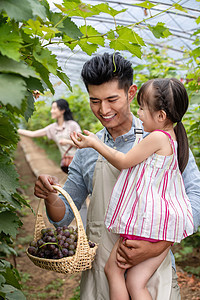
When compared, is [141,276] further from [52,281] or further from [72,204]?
[52,281]

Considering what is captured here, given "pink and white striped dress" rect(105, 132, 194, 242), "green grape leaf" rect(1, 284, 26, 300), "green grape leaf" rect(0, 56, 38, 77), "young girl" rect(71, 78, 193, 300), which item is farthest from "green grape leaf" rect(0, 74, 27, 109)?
"pink and white striped dress" rect(105, 132, 194, 242)

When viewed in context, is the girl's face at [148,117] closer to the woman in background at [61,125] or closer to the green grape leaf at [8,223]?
the green grape leaf at [8,223]

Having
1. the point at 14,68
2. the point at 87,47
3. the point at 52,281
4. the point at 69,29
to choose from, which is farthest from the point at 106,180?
the point at 52,281

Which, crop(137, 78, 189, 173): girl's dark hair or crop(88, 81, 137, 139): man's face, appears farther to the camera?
crop(88, 81, 137, 139): man's face

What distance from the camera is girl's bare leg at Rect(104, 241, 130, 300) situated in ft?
5.67

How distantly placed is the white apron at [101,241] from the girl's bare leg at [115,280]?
3.0 inches

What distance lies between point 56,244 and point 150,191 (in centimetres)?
51

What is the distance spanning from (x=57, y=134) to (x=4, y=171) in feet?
16.5

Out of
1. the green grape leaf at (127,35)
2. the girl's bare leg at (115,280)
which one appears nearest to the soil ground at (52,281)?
the girl's bare leg at (115,280)

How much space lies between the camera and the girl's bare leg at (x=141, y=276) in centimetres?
171

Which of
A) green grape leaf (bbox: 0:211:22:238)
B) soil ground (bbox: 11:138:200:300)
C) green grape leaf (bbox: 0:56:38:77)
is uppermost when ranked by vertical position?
green grape leaf (bbox: 0:56:38:77)

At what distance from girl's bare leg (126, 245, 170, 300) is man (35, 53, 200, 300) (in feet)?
0.17

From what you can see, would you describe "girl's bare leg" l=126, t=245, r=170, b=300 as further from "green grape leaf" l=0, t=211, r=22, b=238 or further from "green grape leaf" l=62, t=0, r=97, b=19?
"green grape leaf" l=62, t=0, r=97, b=19

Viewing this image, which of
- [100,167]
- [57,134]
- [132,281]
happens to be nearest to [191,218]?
[132,281]
